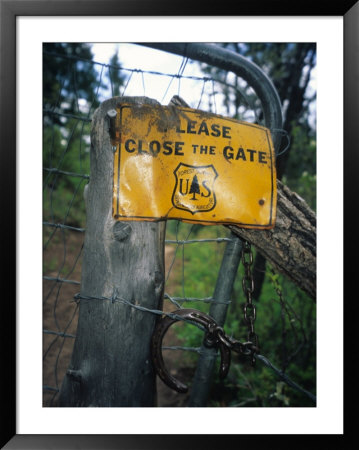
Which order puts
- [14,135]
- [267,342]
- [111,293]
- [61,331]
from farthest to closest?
[267,342] → [61,331] → [14,135] → [111,293]

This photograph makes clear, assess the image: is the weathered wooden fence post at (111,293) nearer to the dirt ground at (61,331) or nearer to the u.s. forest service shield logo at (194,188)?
the u.s. forest service shield logo at (194,188)

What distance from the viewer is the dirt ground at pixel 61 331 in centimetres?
188

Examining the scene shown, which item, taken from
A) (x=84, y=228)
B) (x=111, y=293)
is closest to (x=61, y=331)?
(x=84, y=228)

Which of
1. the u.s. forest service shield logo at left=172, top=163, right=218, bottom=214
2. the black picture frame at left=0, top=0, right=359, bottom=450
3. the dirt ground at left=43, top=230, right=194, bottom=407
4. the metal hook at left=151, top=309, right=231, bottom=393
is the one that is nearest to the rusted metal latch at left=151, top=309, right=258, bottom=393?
the metal hook at left=151, top=309, right=231, bottom=393

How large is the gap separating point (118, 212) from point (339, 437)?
3.83 ft

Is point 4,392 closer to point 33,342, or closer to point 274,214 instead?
point 33,342

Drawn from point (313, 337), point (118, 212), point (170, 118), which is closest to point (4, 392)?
point (118, 212)

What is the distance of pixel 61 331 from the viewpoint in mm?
2141

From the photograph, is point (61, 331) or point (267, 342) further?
point (267, 342)

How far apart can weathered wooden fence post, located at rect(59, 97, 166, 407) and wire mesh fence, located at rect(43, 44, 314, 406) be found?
0.28 ft

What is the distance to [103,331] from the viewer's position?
0.93m

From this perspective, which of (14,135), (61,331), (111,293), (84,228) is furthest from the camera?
(61,331)

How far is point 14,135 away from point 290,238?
43.2 inches

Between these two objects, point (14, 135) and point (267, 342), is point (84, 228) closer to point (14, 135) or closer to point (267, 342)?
point (14, 135)
